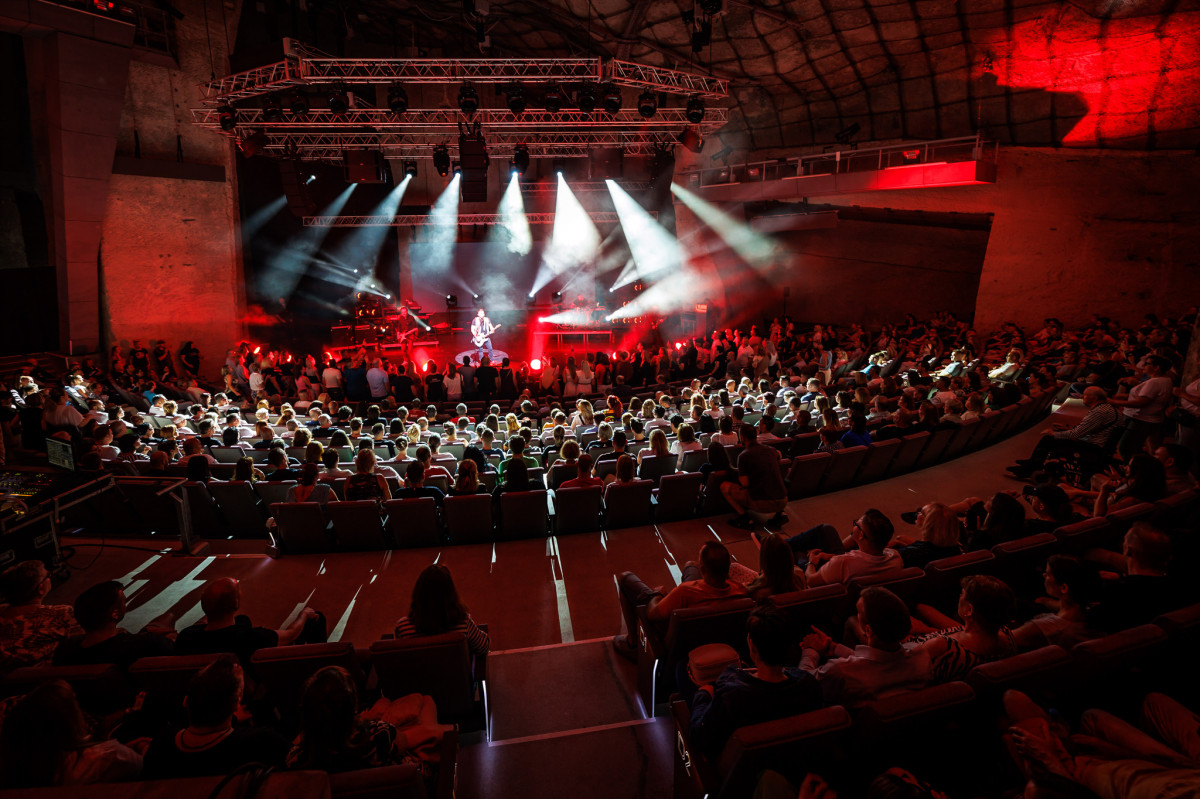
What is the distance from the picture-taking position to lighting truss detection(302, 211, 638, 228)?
17.9m

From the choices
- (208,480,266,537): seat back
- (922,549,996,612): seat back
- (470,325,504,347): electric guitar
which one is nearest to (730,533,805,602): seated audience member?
(922,549,996,612): seat back

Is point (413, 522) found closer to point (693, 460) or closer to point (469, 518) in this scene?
point (469, 518)

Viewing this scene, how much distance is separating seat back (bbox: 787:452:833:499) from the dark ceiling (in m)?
8.09

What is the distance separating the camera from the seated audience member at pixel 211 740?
6.24 feet

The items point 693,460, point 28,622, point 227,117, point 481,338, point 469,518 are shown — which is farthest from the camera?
point 481,338

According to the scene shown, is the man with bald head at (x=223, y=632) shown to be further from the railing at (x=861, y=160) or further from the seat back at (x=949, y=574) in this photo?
the railing at (x=861, y=160)

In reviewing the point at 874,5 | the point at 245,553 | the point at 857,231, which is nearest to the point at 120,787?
the point at 245,553

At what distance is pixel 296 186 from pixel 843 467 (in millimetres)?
14010

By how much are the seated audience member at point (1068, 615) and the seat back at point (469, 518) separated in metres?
3.66

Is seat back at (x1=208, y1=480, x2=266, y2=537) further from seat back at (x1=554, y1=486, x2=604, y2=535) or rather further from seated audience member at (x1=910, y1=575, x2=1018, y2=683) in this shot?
seated audience member at (x1=910, y1=575, x2=1018, y2=683)

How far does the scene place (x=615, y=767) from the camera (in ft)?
8.58

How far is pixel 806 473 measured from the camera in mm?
5758

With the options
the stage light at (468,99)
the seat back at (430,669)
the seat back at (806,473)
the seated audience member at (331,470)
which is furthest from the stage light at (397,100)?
the seat back at (430,669)

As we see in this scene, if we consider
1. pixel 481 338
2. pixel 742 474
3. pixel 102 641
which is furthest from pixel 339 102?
pixel 102 641
